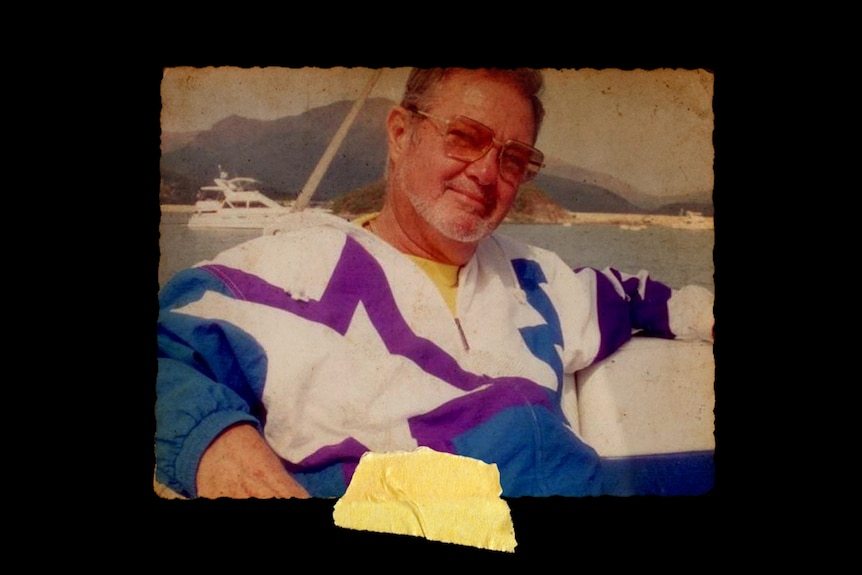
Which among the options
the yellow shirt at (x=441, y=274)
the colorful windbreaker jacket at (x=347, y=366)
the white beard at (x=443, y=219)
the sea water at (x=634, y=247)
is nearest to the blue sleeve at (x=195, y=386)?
the colorful windbreaker jacket at (x=347, y=366)

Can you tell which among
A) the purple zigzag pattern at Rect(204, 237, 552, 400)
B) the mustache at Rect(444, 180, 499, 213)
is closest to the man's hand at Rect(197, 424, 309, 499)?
the purple zigzag pattern at Rect(204, 237, 552, 400)

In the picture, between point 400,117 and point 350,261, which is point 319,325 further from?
point 400,117

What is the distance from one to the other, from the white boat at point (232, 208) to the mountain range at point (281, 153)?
0.03m

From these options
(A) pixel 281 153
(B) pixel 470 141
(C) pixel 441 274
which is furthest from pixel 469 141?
(A) pixel 281 153

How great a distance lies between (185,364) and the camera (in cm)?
208

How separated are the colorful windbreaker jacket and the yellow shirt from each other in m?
0.02

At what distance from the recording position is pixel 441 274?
2193mm

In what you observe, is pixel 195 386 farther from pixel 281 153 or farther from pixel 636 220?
pixel 636 220

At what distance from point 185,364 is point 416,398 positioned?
0.62 meters

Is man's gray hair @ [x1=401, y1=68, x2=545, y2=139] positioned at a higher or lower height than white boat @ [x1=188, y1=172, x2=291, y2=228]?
higher

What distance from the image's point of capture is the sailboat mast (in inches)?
85.7

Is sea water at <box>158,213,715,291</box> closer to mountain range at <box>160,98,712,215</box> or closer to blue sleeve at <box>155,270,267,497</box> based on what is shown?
mountain range at <box>160,98,712,215</box>

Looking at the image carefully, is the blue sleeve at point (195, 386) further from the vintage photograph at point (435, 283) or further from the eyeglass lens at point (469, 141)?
the eyeglass lens at point (469, 141)

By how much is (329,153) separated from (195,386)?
726 mm
